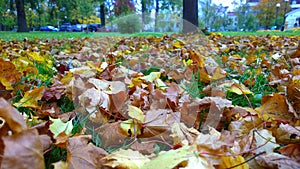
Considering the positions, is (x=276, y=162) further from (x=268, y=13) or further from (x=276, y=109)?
(x=268, y=13)

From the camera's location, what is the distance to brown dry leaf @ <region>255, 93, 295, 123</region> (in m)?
1.03

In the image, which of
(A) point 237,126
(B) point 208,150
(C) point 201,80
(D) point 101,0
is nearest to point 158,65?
(C) point 201,80

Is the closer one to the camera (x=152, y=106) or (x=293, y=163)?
(x=293, y=163)

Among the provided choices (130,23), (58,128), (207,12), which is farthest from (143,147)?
(207,12)

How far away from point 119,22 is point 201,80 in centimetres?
174

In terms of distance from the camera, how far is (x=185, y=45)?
3459 millimetres

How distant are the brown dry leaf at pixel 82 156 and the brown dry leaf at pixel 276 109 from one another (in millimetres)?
601

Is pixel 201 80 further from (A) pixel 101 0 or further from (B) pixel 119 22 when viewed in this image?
(A) pixel 101 0

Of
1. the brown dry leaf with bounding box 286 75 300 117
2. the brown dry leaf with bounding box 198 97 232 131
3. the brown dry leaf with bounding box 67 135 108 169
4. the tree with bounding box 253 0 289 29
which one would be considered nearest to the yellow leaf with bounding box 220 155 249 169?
the brown dry leaf with bounding box 67 135 108 169

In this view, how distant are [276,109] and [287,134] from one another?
185 millimetres

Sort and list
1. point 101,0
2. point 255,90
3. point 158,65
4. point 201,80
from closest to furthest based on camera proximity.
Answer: point 255,90 < point 201,80 < point 158,65 < point 101,0

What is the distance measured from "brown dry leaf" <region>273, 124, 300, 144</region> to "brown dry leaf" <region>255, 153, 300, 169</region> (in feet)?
0.64

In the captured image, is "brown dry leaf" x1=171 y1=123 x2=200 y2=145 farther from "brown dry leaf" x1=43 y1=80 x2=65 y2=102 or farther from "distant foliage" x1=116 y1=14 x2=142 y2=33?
"distant foliage" x1=116 y1=14 x2=142 y2=33

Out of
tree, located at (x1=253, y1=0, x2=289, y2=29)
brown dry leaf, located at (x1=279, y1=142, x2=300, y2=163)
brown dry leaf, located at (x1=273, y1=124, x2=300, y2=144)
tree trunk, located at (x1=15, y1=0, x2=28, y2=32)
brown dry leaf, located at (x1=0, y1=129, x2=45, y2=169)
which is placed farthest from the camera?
tree, located at (x1=253, y1=0, x2=289, y2=29)
